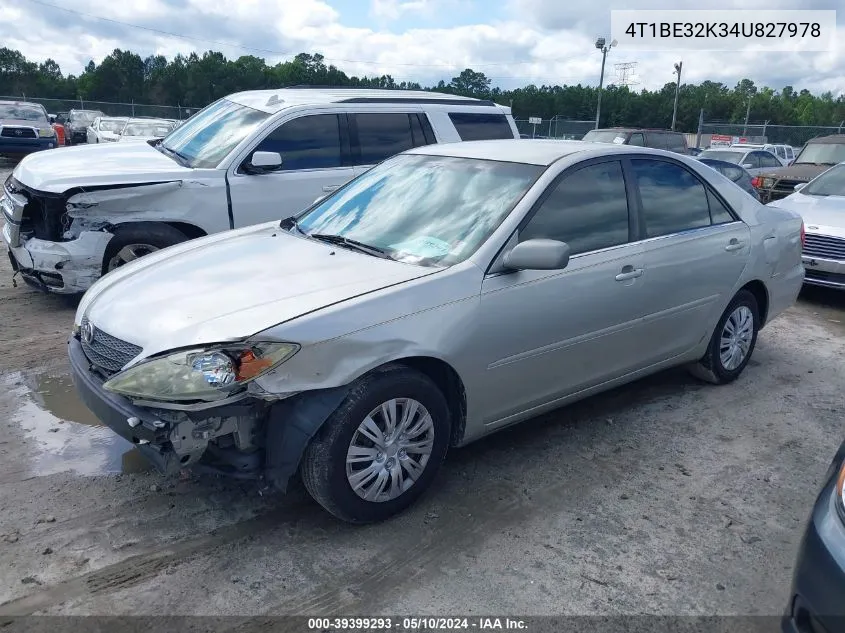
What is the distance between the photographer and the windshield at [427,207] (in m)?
3.56

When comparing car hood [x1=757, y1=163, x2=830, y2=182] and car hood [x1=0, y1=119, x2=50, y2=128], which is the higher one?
car hood [x1=0, y1=119, x2=50, y2=128]

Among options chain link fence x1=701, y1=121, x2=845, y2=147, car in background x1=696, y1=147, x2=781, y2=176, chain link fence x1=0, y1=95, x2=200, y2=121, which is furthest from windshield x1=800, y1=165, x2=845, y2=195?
chain link fence x1=0, y1=95, x2=200, y2=121

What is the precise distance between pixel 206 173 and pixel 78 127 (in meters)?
24.5

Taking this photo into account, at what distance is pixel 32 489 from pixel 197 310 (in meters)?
1.36

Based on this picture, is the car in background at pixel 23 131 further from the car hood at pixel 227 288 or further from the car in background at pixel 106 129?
the car hood at pixel 227 288

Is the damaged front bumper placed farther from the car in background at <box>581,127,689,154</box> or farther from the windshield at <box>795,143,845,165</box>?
the windshield at <box>795,143,845,165</box>

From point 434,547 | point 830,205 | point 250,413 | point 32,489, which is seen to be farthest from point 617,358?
point 830,205

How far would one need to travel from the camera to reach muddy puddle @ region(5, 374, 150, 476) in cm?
372

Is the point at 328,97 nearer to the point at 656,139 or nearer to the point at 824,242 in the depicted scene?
the point at 824,242

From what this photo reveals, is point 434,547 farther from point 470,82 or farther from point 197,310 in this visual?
point 470,82

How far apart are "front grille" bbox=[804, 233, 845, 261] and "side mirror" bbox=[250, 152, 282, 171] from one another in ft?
19.1

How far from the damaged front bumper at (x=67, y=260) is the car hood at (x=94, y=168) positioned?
448 millimetres

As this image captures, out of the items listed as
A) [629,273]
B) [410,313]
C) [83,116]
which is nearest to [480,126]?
[629,273]

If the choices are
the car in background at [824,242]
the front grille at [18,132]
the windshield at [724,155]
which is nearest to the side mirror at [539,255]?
the car in background at [824,242]
